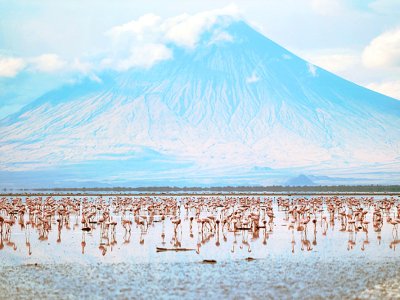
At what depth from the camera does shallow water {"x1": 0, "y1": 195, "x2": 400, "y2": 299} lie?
16.4 m

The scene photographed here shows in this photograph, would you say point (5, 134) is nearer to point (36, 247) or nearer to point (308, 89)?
point (308, 89)

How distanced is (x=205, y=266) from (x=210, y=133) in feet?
490

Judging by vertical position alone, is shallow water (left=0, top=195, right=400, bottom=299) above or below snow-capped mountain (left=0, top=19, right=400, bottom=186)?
below

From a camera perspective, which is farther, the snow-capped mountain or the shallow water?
the snow-capped mountain

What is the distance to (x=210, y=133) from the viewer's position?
16875cm

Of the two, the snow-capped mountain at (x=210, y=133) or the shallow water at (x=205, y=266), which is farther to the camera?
the snow-capped mountain at (x=210, y=133)

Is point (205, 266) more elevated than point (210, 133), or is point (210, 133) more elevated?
point (210, 133)

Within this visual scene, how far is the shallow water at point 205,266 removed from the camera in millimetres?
16438

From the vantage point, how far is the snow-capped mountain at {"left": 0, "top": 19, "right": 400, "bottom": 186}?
532 feet

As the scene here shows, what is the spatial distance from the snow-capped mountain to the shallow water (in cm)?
12833

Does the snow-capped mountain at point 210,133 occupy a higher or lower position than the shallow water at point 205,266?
higher

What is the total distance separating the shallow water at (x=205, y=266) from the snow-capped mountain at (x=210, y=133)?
12833 centimetres

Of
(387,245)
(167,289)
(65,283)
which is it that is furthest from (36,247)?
(387,245)

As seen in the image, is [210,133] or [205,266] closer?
[205,266]
